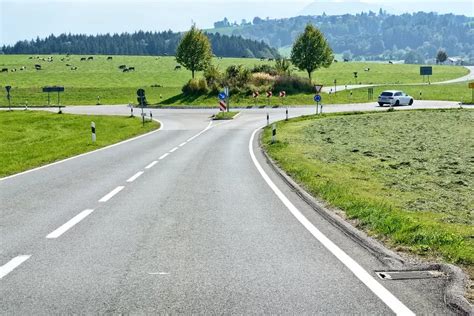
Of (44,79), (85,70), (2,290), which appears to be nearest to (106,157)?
(2,290)

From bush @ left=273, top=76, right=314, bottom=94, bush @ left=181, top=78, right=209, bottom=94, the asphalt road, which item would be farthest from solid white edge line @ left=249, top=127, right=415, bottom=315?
bush @ left=181, top=78, right=209, bottom=94

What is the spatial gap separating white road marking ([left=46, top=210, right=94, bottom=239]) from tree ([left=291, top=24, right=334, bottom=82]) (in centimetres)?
6068

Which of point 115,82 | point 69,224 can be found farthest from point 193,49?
point 69,224

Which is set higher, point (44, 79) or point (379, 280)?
point (44, 79)

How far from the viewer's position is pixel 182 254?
598 cm

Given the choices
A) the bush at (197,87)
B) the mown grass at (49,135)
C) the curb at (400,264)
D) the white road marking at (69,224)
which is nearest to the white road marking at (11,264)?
the white road marking at (69,224)

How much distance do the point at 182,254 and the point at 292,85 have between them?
2203 inches

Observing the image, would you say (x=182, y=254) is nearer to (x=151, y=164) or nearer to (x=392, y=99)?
(x=151, y=164)

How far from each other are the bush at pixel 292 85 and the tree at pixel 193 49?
13.2 metres

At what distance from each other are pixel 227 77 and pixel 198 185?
50243 mm

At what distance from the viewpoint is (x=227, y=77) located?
199 feet

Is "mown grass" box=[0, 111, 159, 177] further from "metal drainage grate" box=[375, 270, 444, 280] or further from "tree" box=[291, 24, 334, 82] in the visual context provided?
"tree" box=[291, 24, 334, 82]

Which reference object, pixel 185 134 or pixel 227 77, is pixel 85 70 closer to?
pixel 227 77

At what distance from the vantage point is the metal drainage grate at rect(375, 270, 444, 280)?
5.04m
